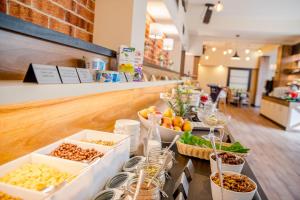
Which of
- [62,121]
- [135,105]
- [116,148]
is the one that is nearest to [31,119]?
[62,121]

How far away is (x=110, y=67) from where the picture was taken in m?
1.56

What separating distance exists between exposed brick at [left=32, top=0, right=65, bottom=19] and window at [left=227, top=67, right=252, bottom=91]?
49.0 feet

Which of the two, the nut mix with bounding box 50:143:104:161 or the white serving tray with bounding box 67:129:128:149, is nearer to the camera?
the nut mix with bounding box 50:143:104:161

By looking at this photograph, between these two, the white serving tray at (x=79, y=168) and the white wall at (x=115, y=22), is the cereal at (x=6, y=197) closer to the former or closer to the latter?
the white serving tray at (x=79, y=168)

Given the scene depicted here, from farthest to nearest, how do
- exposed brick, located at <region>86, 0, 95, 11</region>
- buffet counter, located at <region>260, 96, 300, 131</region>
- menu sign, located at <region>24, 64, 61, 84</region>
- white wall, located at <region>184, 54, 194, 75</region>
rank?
white wall, located at <region>184, 54, 194, 75</region>, buffet counter, located at <region>260, 96, 300, 131</region>, exposed brick, located at <region>86, 0, 95, 11</region>, menu sign, located at <region>24, 64, 61, 84</region>

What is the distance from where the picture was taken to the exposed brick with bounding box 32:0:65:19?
1.17 m

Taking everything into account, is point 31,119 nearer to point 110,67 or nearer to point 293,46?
point 110,67

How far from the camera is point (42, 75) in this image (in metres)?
0.63

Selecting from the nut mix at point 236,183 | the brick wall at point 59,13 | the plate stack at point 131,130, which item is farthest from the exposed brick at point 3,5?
the nut mix at point 236,183

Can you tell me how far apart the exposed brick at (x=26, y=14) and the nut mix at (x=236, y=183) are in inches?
43.8

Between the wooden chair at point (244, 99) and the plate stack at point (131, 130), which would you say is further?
the wooden chair at point (244, 99)

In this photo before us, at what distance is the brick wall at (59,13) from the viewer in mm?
1045

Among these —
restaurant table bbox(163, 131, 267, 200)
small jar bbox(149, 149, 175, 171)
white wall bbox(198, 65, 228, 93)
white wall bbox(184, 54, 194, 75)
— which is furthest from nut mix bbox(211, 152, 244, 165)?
white wall bbox(198, 65, 228, 93)

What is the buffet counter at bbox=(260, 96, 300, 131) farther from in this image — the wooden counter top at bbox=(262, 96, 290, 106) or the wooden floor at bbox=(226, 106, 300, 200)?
the wooden floor at bbox=(226, 106, 300, 200)
